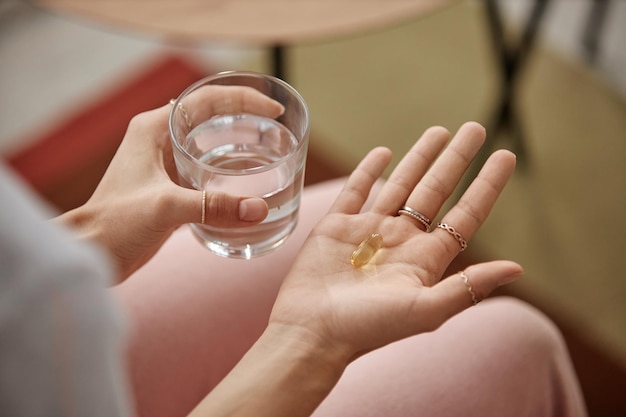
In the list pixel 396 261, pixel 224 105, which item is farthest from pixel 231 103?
pixel 396 261

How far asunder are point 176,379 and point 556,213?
3.39 ft

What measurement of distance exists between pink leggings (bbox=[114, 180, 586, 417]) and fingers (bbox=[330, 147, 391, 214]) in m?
0.13

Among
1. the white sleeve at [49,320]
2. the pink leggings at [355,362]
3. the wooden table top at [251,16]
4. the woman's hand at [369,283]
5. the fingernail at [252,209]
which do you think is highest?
the white sleeve at [49,320]

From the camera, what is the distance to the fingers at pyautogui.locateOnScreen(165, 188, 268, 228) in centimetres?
64

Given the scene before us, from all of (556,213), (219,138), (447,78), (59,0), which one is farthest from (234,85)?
(447,78)

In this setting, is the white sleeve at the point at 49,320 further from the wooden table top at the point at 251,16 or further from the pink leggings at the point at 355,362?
the wooden table top at the point at 251,16

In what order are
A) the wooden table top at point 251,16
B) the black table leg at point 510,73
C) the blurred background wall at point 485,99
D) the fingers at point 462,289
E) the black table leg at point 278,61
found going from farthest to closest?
the black table leg at point 510,73 → the blurred background wall at point 485,99 → the black table leg at point 278,61 → the wooden table top at point 251,16 → the fingers at point 462,289

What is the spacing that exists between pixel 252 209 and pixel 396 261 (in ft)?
0.48

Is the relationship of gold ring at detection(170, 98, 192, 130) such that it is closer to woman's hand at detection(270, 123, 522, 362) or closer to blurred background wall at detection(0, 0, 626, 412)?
woman's hand at detection(270, 123, 522, 362)

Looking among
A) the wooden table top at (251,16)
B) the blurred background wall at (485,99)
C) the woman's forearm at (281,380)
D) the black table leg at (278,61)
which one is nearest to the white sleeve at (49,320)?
the woman's forearm at (281,380)

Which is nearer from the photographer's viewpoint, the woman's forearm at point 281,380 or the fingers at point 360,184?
the woman's forearm at point 281,380

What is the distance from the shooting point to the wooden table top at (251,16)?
104cm

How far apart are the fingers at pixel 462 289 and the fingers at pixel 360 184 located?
16 centimetres

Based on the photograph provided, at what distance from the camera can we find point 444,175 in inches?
27.5
